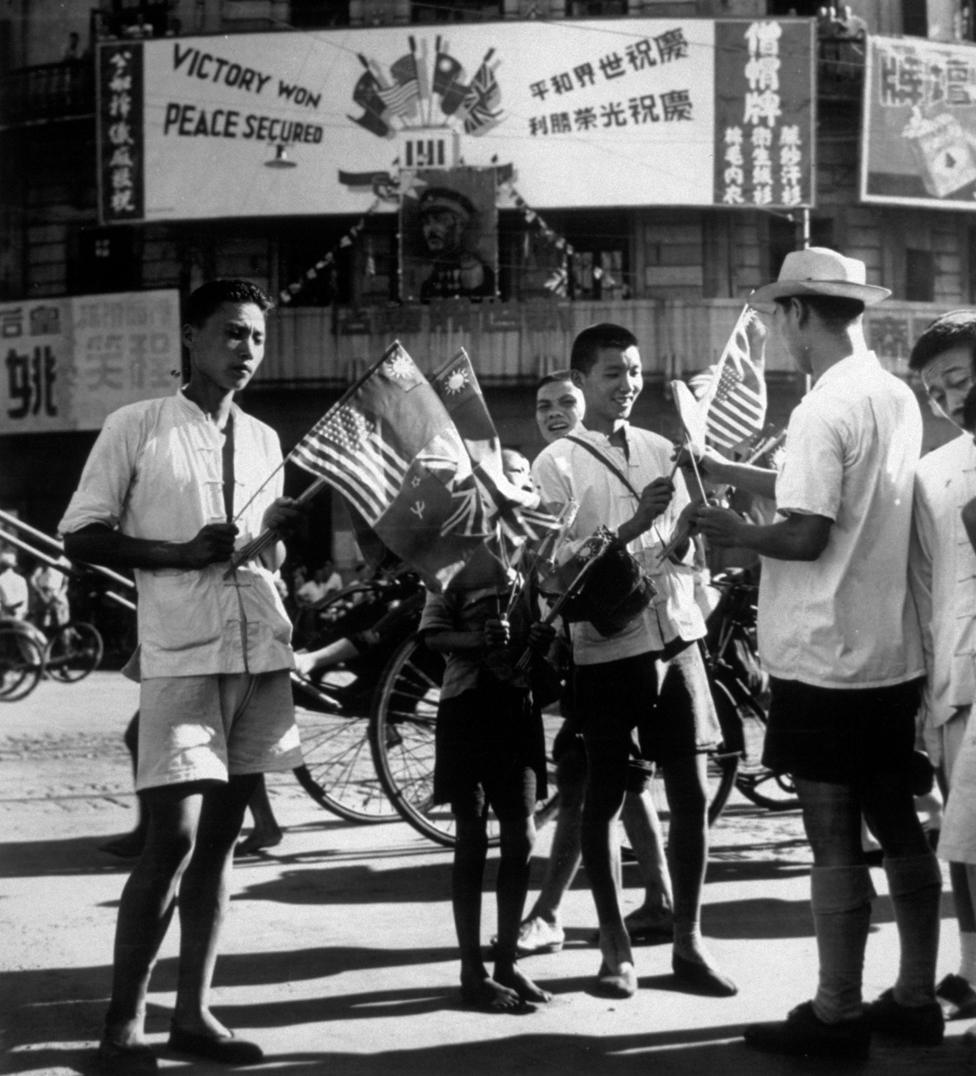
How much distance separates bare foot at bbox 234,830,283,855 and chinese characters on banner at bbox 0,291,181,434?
16.4 meters

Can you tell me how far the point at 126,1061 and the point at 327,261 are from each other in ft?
62.5

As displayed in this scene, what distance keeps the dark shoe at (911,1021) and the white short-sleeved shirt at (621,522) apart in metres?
1.17

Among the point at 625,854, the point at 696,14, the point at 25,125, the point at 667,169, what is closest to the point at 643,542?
the point at 625,854

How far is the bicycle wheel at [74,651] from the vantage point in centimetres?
1673

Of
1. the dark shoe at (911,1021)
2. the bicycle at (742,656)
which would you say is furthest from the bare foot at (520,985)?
the bicycle at (742,656)

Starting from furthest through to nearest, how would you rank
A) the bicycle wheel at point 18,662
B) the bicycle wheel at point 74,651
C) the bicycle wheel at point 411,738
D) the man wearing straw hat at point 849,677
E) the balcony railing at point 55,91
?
the balcony railing at point 55,91, the bicycle wheel at point 74,651, the bicycle wheel at point 18,662, the bicycle wheel at point 411,738, the man wearing straw hat at point 849,677

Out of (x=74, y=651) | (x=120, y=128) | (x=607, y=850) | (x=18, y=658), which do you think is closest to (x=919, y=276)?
(x=120, y=128)

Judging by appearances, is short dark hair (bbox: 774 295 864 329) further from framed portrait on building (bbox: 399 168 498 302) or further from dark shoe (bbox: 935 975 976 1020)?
framed portrait on building (bbox: 399 168 498 302)

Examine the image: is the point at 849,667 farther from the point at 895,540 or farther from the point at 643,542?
the point at 643,542

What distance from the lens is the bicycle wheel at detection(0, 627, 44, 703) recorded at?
47.5 ft

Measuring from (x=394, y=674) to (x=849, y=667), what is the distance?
9.50 feet

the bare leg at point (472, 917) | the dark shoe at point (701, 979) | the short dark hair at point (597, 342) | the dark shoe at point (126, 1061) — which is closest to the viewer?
the dark shoe at point (126, 1061)

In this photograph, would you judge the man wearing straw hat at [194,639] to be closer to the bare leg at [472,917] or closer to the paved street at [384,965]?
the paved street at [384,965]

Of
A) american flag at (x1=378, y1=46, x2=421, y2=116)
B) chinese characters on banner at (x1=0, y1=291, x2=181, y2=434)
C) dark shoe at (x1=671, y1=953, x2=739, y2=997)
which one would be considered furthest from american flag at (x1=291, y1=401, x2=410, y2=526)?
american flag at (x1=378, y1=46, x2=421, y2=116)
